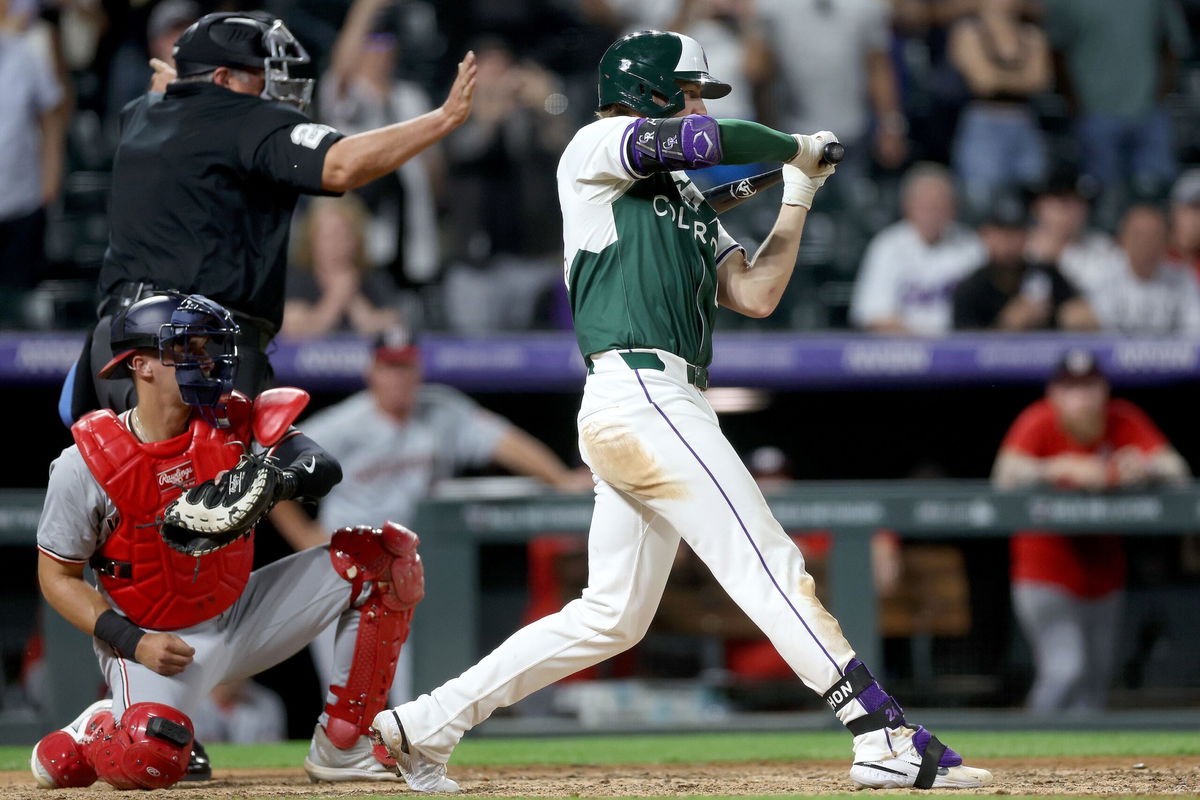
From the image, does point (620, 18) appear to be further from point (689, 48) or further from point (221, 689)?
point (689, 48)

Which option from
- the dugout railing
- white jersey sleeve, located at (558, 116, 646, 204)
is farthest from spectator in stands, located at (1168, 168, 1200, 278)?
white jersey sleeve, located at (558, 116, 646, 204)

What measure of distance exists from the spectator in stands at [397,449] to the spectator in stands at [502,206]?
1375mm

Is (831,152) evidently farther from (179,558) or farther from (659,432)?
(179,558)

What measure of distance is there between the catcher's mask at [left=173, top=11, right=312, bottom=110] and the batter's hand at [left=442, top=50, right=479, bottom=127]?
2.10 ft

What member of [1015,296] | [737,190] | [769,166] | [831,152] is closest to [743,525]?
[831,152]

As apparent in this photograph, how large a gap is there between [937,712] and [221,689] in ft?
9.91

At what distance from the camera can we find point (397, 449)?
6.71 metres

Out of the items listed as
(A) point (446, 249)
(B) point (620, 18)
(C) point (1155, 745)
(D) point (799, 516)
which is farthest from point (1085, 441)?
(B) point (620, 18)

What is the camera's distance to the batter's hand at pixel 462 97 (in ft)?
12.1

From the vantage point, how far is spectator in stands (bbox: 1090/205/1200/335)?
26.9 feet

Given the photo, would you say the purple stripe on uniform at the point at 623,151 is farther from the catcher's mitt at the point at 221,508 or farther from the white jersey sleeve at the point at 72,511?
the white jersey sleeve at the point at 72,511

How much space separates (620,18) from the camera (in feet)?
30.6

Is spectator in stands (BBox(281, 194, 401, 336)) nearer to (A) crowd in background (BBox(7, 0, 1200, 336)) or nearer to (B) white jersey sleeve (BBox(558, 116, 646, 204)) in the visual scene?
(A) crowd in background (BBox(7, 0, 1200, 336))

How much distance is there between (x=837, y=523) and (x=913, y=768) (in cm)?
311
